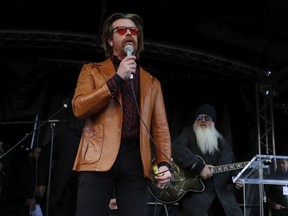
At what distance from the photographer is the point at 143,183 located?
7.72ft

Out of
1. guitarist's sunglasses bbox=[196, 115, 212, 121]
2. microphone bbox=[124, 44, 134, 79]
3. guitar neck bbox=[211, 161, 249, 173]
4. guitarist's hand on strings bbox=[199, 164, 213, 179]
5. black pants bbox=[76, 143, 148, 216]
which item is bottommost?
black pants bbox=[76, 143, 148, 216]

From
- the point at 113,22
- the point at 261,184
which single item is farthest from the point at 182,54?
the point at 113,22

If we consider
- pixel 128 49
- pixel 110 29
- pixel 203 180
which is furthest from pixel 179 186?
pixel 128 49

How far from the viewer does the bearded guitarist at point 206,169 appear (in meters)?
5.00

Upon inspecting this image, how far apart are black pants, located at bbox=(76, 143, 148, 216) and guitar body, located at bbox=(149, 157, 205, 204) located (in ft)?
9.52

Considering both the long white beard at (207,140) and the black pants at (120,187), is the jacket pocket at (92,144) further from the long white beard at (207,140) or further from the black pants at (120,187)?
the long white beard at (207,140)

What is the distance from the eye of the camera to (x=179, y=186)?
531cm

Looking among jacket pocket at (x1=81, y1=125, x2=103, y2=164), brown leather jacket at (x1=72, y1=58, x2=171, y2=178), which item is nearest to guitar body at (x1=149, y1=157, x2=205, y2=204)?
brown leather jacket at (x1=72, y1=58, x2=171, y2=178)

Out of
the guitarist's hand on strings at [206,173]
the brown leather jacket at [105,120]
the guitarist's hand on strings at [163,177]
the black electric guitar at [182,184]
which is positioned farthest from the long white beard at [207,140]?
the guitarist's hand on strings at [163,177]

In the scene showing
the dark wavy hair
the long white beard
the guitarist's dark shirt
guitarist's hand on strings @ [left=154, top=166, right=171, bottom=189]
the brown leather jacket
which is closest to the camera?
the brown leather jacket

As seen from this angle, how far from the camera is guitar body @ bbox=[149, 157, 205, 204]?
17.0 ft

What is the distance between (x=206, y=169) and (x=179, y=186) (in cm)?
44

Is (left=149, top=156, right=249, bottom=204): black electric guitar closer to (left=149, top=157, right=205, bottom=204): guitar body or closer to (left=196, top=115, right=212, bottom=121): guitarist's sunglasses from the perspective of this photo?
(left=149, top=157, right=205, bottom=204): guitar body

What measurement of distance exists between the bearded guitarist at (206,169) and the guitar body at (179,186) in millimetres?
48
